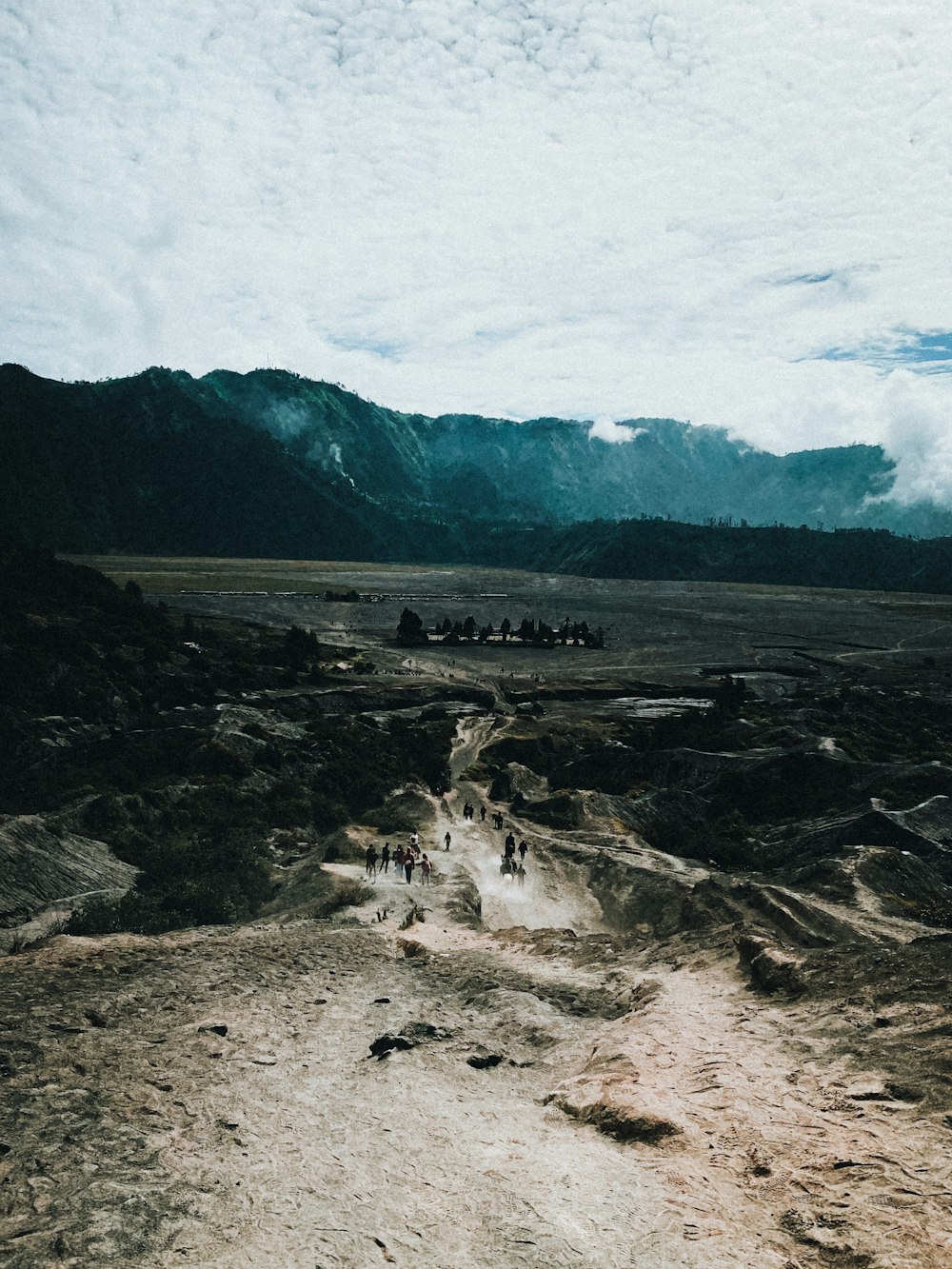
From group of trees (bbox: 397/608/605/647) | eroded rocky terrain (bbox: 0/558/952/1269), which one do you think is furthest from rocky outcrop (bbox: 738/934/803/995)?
group of trees (bbox: 397/608/605/647)

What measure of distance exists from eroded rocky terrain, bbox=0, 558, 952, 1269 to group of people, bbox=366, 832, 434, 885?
503 millimetres

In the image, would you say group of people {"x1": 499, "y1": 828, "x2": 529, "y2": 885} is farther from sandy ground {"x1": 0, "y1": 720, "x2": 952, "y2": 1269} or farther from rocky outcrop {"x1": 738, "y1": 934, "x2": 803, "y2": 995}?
rocky outcrop {"x1": 738, "y1": 934, "x2": 803, "y2": 995}

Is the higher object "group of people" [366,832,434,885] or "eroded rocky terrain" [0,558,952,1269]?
"eroded rocky terrain" [0,558,952,1269]

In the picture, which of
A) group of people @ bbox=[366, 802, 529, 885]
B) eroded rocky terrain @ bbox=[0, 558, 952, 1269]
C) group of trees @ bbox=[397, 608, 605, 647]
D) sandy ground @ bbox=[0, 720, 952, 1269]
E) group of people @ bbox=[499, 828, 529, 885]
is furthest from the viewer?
group of trees @ bbox=[397, 608, 605, 647]

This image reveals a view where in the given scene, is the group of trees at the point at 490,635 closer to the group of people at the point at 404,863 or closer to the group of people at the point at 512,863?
the group of people at the point at 512,863

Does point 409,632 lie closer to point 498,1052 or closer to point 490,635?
point 490,635

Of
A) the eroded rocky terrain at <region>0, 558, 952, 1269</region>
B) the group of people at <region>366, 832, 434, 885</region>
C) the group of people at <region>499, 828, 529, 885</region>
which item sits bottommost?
the group of people at <region>499, 828, 529, 885</region>

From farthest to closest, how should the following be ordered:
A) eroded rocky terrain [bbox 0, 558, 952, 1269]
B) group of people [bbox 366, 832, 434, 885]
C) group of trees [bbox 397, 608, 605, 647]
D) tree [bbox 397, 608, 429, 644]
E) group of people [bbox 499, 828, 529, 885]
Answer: group of trees [bbox 397, 608, 605, 647]
tree [bbox 397, 608, 429, 644]
group of people [bbox 499, 828, 529, 885]
group of people [bbox 366, 832, 434, 885]
eroded rocky terrain [bbox 0, 558, 952, 1269]

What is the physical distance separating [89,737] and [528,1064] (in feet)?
128

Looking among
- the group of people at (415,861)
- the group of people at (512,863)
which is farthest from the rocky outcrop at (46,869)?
the group of people at (512,863)

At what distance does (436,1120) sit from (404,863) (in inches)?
707

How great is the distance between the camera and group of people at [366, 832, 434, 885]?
31.7 meters

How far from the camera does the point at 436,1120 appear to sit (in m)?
14.3

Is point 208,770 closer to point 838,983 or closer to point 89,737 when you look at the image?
point 89,737
